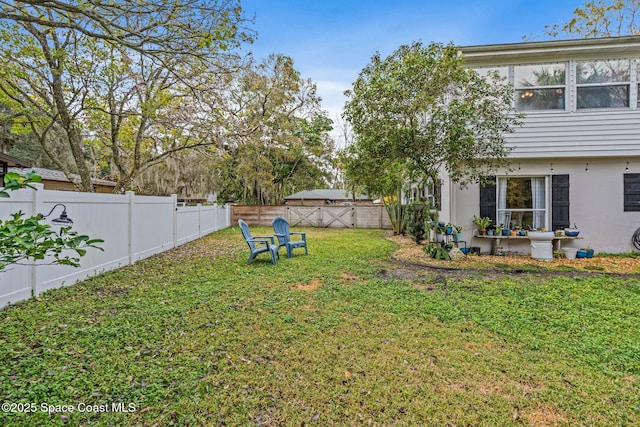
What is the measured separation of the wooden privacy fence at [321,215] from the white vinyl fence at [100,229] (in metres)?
7.26

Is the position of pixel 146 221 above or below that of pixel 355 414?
above

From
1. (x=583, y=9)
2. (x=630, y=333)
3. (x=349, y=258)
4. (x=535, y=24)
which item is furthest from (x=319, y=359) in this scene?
(x=583, y=9)

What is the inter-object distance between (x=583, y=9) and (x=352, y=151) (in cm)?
1439

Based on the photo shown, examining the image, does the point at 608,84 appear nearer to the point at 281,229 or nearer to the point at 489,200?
the point at 489,200

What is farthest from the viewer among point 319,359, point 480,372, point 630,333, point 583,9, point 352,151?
point 583,9

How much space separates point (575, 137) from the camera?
745cm

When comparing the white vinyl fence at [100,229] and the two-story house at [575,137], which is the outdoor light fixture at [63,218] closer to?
the white vinyl fence at [100,229]

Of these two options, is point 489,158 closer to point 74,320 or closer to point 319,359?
point 319,359

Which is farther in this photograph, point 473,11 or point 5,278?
point 473,11

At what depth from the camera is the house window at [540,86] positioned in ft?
24.9

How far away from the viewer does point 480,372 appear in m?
2.61

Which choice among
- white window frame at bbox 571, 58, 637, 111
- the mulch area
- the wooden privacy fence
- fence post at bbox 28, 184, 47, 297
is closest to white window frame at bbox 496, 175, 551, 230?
the mulch area

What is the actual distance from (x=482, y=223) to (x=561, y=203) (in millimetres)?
2005

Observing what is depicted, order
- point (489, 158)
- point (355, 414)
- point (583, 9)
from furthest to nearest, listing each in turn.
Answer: point (583, 9) → point (489, 158) → point (355, 414)
